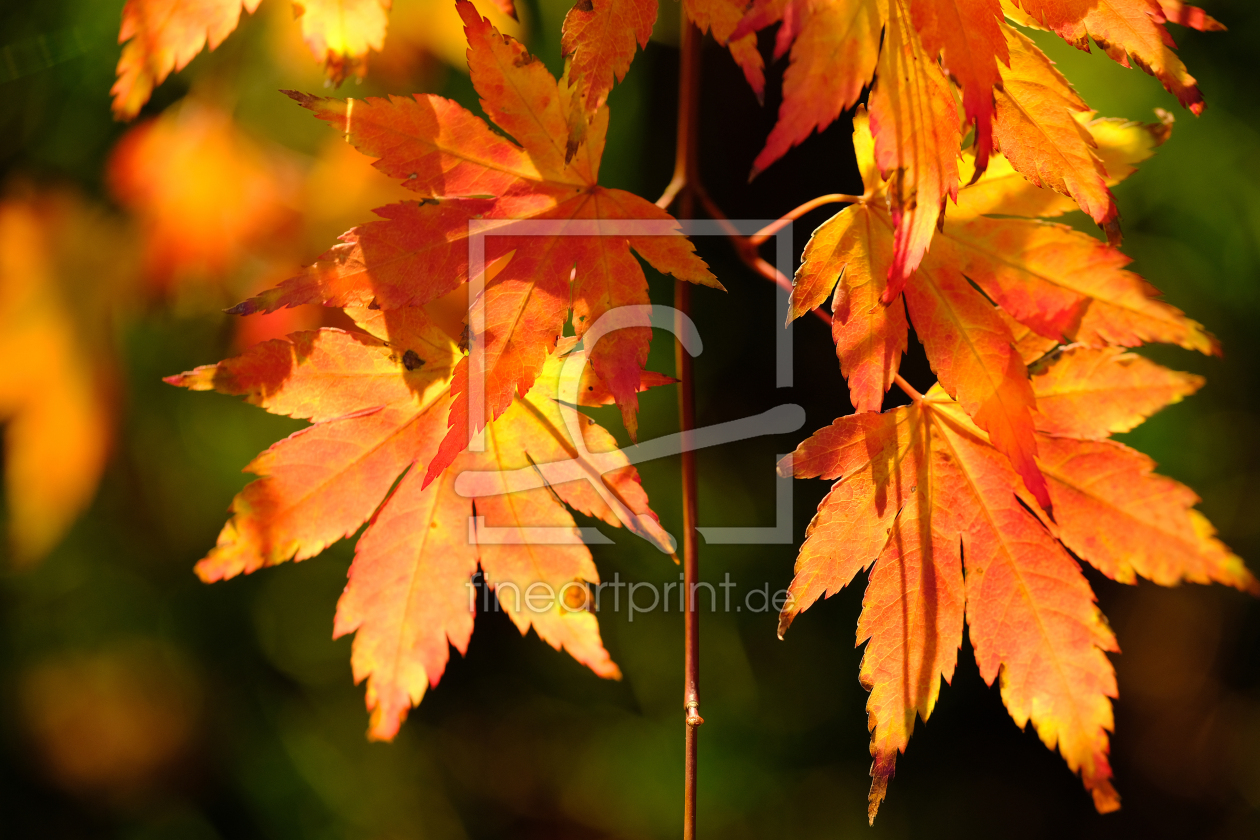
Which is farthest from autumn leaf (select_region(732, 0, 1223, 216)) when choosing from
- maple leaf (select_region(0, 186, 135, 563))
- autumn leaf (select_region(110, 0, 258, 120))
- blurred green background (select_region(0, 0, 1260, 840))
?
maple leaf (select_region(0, 186, 135, 563))

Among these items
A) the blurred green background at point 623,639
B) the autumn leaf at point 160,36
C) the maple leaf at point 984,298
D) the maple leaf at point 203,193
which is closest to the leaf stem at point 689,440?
the maple leaf at point 984,298

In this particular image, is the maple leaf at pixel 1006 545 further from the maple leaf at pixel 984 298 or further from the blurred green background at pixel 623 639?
the blurred green background at pixel 623 639

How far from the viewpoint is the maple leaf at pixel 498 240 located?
0.47 metres

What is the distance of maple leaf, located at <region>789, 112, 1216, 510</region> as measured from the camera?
0.48m

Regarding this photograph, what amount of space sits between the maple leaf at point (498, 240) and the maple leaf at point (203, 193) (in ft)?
1.91

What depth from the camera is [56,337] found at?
3.50 feet

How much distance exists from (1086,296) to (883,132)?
0.21 meters

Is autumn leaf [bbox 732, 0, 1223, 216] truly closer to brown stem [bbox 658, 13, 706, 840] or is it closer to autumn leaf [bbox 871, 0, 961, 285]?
autumn leaf [bbox 871, 0, 961, 285]

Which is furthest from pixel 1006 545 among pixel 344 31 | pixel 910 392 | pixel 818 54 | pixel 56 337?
pixel 56 337

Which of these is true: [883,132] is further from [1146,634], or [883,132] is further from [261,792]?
[261,792]

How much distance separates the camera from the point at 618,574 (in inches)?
46.1

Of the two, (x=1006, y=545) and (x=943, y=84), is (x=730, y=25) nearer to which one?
(x=943, y=84)

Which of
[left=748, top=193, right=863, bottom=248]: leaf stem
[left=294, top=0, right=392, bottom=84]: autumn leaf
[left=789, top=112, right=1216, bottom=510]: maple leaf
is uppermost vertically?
[left=294, top=0, right=392, bottom=84]: autumn leaf

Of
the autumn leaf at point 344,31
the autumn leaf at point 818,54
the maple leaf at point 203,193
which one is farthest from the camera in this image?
the maple leaf at point 203,193
